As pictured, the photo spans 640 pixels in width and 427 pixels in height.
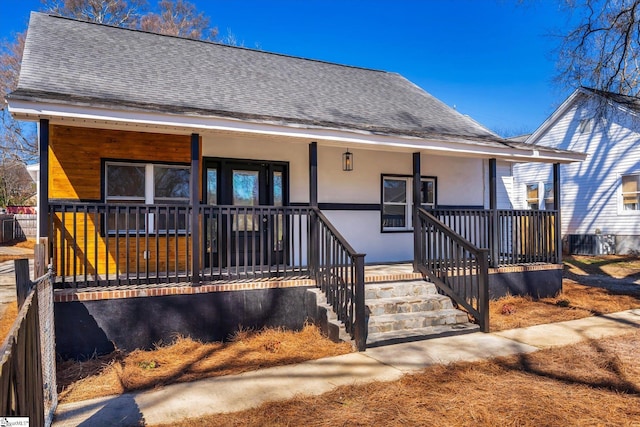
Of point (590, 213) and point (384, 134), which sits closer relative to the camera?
point (384, 134)

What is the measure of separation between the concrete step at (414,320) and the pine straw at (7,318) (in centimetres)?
473

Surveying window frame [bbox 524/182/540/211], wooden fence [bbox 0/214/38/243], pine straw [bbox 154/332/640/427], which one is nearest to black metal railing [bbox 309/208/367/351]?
pine straw [bbox 154/332/640/427]

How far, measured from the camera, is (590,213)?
1733cm

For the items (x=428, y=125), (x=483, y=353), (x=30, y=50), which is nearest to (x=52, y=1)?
(x=30, y=50)

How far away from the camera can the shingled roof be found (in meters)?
6.35

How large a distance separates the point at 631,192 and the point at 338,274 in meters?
15.0

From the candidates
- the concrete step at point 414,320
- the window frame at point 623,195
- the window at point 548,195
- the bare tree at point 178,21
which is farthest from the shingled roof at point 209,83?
the bare tree at point 178,21

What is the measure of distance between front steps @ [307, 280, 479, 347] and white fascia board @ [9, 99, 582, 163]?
7.31 ft

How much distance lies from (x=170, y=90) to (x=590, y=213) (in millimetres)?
16522

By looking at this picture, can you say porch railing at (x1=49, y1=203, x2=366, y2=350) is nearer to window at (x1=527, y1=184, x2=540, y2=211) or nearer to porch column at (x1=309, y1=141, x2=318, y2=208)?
porch column at (x1=309, y1=141, x2=318, y2=208)

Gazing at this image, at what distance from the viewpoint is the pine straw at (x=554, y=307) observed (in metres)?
6.89

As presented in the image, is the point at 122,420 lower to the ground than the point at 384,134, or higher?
lower

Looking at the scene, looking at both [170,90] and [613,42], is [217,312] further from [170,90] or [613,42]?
[613,42]

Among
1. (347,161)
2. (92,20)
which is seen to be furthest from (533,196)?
(92,20)
